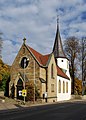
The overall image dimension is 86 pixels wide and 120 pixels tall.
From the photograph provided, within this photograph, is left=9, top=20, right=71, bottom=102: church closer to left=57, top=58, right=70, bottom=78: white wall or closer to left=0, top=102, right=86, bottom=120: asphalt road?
left=57, top=58, right=70, bottom=78: white wall

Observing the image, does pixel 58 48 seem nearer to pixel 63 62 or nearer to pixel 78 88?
pixel 63 62

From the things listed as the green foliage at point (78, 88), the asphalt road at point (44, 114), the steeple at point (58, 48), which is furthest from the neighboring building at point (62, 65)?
the asphalt road at point (44, 114)

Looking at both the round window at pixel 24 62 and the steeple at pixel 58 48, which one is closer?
the round window at pixel 24 62

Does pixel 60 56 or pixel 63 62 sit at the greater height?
pixel 60 56

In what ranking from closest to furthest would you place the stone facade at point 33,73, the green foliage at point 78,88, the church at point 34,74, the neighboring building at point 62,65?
the church at point 34,74 < the stone facade at point 33,73 < the neighboring building at point 62,65 < the green foliage at point 78,88

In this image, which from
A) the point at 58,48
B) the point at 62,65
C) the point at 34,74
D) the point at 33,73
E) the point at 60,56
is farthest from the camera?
the point at 62,65

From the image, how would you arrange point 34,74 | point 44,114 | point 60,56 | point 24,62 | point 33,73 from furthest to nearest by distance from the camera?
1. point 60,56
2. point 24,62
3. point 33,73
4. point 34,74
5. point 44,114

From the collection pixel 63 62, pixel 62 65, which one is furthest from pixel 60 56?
pixel 62 65

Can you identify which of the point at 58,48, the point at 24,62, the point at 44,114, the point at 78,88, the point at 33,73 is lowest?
the point at 44,114

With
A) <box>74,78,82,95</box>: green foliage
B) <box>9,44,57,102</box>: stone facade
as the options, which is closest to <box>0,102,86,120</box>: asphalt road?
<box>9,44,57,102</box>: stone facade

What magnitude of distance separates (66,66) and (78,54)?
4640mm

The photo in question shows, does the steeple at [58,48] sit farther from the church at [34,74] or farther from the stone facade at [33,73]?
the stone facade at [33,73]

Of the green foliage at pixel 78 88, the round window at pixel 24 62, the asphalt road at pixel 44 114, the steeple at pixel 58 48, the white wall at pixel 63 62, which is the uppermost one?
the steeple at pixel 58 48

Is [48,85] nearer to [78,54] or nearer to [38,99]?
[38,99]
